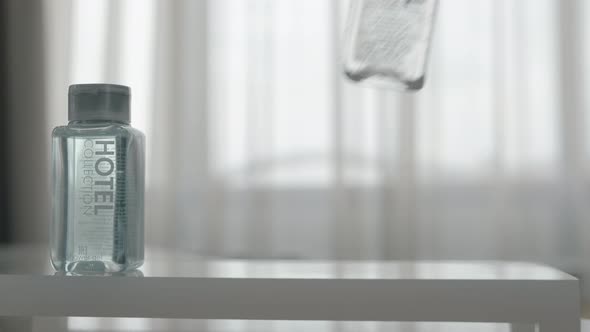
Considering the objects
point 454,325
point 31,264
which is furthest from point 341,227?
point 31,264

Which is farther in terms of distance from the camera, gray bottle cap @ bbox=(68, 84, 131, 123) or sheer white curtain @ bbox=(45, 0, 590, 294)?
sheer white curtain @ bbox=(45, 0, 590, 294)

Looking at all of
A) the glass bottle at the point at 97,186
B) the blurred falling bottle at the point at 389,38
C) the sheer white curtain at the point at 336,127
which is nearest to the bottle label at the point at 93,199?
the glass bottle at the point at 97,186

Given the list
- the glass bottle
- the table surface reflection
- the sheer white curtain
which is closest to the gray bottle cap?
the glass bottle

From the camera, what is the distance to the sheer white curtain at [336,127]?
170 centimetres

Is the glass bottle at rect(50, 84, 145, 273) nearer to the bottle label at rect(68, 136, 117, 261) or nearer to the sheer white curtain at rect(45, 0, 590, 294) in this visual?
the bottle label at rect(68, 136, 117, 261)

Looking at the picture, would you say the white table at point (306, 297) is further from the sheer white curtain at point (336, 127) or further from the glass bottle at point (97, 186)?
the sheer white curtain at point (336, 127)

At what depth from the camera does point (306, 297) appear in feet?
1.47

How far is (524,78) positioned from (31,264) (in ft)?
4.73

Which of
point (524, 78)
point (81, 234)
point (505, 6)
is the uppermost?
point (505, 6)

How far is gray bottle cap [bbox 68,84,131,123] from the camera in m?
0.47

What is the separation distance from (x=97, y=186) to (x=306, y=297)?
162mm

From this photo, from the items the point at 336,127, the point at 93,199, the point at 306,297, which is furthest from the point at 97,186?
the point at 336,127

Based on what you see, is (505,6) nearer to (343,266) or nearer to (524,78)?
(524,78)

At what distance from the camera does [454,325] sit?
2.06ft
